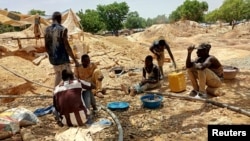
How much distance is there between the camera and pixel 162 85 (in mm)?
6965

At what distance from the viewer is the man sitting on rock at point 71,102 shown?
14.1ft

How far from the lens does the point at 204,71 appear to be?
5391mm

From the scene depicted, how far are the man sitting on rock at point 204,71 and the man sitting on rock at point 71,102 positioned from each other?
84.1 inches

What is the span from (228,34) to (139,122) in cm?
2202

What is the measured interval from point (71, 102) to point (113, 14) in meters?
45.6

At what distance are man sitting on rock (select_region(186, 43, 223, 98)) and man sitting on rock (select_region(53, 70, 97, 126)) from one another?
7.00 feet

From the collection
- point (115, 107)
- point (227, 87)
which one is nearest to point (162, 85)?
point (227, 87)

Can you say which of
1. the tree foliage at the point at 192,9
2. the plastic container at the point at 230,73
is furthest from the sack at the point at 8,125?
the tree foliage at the point at 192,9

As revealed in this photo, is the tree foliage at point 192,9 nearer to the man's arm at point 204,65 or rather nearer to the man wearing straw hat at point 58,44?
the man's arm at point 204,65

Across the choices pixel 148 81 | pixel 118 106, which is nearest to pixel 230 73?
pixel 148 81

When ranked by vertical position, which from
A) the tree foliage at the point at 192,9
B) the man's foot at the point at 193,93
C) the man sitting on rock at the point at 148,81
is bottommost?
the man's foot at the point at 193,93

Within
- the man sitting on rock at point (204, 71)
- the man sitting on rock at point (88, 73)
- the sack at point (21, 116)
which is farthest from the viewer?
the man sitting on rock at point (88, 73)

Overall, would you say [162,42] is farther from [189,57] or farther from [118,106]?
[118,106]

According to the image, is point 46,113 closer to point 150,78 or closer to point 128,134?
point 128,134
